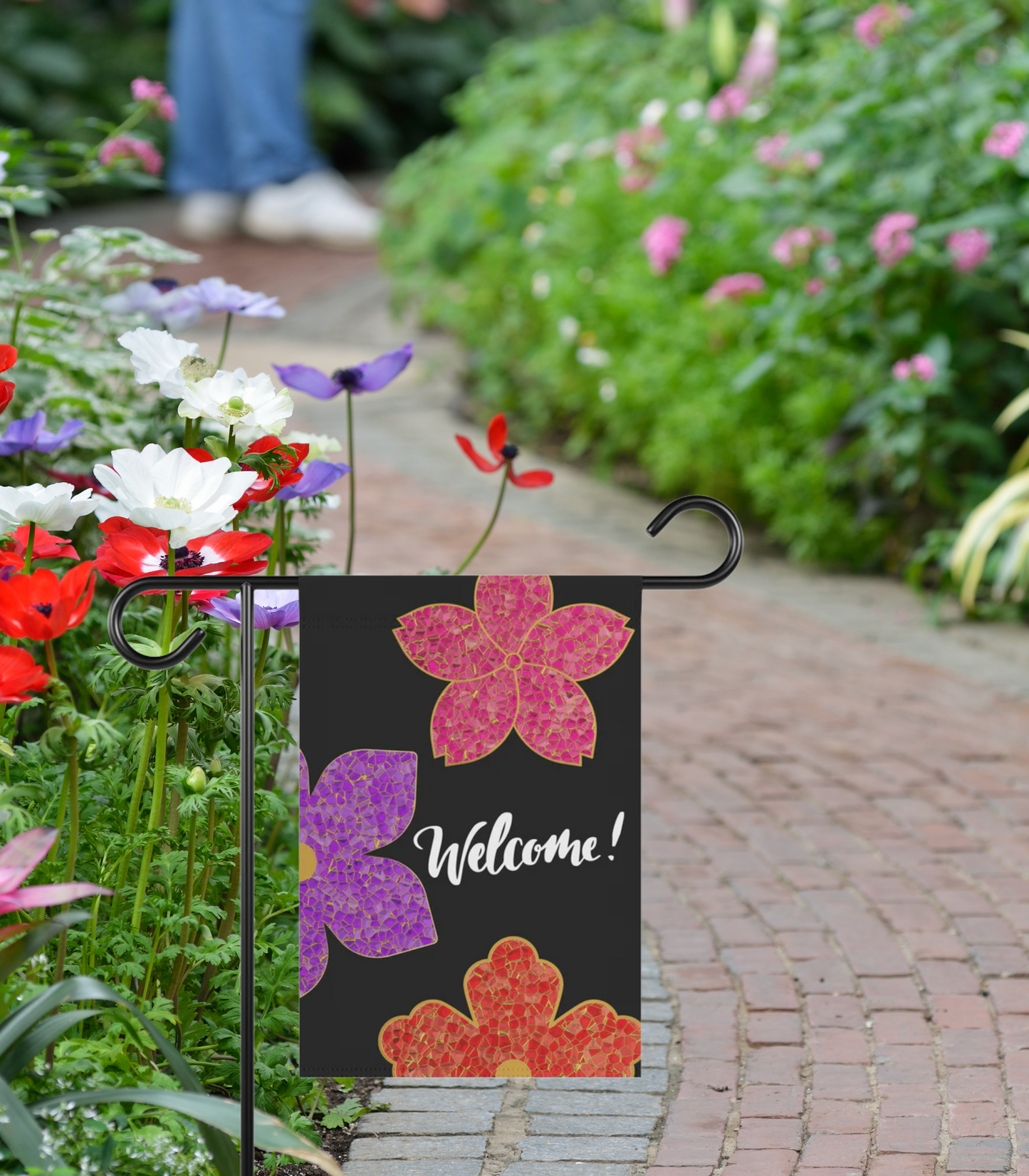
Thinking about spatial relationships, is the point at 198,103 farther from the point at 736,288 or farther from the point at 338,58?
the point at 736,288

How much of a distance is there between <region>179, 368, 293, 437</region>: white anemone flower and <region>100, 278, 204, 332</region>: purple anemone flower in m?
0.80

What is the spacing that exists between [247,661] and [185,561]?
0.65 ft

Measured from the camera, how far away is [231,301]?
2.75 meters

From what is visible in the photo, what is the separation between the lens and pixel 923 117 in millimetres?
5445

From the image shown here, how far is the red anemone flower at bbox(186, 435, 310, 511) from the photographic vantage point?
2.22 metres

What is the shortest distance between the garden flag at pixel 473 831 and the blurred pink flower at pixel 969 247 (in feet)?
11.8

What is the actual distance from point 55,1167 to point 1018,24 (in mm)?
5477

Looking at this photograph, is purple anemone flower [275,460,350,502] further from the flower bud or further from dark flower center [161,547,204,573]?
the flower bud

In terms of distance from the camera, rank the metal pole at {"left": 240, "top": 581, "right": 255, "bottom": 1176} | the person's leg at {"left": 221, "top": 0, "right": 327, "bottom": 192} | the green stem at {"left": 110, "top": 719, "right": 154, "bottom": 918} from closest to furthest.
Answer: the metal pole at {"left": 240, "top": 581, "right": 255, "bottom": 1176} → the green stem at {"left": 110, "top": 719, "right": 154, "bottom": 918} → the person's leg at {"left": 221, "top": 0, "right": 327, "bottom": 192}

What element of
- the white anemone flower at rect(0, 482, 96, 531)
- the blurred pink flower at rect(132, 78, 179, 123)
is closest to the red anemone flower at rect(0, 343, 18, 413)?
the white anemone flower at rect(0, 482, 96, 531)

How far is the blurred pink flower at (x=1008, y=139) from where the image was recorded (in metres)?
4.86

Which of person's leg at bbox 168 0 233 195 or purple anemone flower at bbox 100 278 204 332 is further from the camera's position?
person's leg at bbox 168 0 233 195

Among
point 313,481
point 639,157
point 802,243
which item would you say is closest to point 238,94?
point 639,157

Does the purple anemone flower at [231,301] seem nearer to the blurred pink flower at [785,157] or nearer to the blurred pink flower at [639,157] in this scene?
the blurred pink flower at [785,157]
